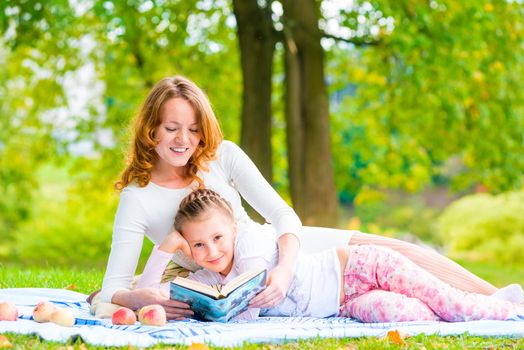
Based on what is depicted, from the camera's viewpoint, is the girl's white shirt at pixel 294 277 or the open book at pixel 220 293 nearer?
the open book at pixel 220 293

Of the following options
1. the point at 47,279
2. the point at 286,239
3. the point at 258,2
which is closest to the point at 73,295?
the point at 47,279

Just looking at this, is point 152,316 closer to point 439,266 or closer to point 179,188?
point 179,188

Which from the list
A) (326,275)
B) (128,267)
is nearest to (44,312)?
(128,267)

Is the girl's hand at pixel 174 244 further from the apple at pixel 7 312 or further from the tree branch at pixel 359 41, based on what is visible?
the tree branch at pixel 359 41

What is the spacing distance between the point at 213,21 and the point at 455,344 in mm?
9292

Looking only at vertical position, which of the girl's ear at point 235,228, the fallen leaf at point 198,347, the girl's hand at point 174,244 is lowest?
the fallen leaf at point 198,347

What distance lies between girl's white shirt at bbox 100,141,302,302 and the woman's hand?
151mm

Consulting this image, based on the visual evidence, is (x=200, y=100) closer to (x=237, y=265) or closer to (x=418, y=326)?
(x=237, y=265)

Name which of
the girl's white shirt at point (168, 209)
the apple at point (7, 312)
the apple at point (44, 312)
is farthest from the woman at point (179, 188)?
the apple at point (7, 312)

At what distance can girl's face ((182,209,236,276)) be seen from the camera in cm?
362

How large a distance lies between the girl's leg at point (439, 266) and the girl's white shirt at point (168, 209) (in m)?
0.55

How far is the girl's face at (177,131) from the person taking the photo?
3.82 metres

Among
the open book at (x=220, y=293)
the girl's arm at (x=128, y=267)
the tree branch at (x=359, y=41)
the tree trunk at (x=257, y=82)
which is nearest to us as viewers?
the open book at (x=220, y=293)

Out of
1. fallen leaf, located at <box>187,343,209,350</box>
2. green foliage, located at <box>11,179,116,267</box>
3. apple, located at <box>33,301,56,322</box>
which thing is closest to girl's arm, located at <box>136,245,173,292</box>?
apple, located at <box>33,301,56,322</box>
